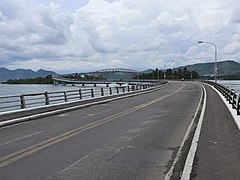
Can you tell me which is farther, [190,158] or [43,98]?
[43,98]

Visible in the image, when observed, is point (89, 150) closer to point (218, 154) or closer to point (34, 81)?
point (218, 154)

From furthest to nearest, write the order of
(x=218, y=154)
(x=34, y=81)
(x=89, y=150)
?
1. (x=34, y=81)
2. (x=89, y=150)
3. (x=218, y=154)

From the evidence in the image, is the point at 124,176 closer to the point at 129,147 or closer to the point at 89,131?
the point at 129,147

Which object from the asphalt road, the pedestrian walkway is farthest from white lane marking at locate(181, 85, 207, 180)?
the asphalt road

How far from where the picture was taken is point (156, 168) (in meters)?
7.58

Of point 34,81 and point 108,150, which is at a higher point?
point 108,150

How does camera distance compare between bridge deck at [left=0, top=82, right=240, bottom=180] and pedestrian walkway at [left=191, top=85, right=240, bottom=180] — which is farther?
bridge deck at [left=0, top=82, right=240, bottom=180]

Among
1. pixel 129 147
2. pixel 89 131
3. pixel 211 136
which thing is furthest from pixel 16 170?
pixel 211 136

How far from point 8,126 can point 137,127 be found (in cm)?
516

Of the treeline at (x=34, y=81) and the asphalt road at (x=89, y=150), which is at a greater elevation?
the asphalt road at (x=89, y=150)

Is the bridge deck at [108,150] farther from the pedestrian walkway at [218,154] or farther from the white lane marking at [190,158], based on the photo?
the white lane marking at [190,158]

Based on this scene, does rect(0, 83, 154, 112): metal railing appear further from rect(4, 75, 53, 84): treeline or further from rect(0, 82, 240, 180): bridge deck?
rect(4, 75, 53, 84): treeline

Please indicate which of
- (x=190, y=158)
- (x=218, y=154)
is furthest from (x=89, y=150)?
(x=218, y=154)

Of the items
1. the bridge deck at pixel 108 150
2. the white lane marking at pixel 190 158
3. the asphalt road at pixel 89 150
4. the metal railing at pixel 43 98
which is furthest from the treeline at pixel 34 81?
the white lane marking at pixel 190 158
